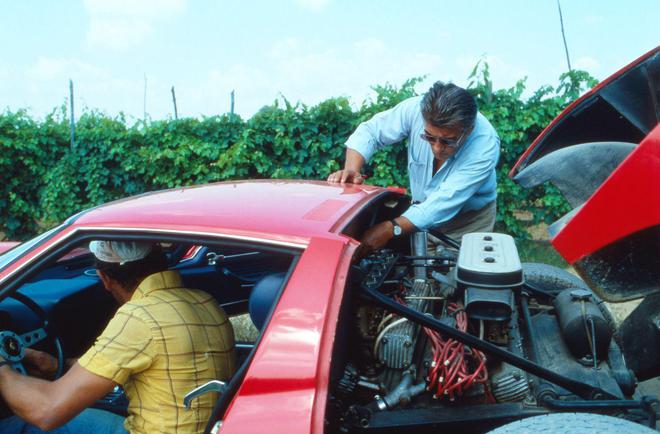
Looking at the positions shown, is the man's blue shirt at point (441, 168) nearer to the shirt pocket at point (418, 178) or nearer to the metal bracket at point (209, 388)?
the shirt pocket at point (418, 178)

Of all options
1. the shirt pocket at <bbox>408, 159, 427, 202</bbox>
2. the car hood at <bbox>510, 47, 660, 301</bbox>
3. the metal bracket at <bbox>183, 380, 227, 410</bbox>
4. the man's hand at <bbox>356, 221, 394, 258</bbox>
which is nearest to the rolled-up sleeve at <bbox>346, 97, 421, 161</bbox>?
the shirt pocket at <bbox>408, 159, 427, 202</bbox>

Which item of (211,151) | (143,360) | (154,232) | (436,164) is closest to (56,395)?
(143,360)

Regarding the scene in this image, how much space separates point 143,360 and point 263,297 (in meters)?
0.42

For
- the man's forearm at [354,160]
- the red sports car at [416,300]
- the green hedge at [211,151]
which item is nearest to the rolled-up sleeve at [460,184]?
the red sports car at [416,300]

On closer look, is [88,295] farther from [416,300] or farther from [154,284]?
[416,300]

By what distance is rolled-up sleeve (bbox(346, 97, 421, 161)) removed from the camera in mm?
3795

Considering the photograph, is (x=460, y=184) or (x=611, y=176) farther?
(x=460, y=184)

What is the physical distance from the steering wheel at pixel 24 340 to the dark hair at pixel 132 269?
0.45 m

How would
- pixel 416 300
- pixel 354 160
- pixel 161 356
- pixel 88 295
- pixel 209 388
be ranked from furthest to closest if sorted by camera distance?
pixel 354 160, pixel 88 295, pixel 416 300, pixel 161 356, pixel 209 388

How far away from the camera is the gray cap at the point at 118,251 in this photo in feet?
6.98

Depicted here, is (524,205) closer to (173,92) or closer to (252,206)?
(252,206)

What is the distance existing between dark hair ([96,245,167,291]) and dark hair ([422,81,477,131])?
160 cm

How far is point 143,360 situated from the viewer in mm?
1896

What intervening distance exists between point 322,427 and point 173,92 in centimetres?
945
